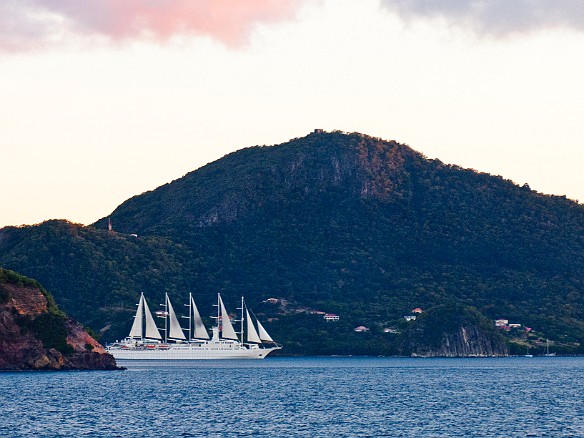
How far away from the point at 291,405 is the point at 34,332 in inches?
2173

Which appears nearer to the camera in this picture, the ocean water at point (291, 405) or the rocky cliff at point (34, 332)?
the ocean water at point (291, 405)

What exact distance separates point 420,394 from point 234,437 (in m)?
47.6

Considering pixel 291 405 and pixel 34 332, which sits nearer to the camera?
pixel 291 405

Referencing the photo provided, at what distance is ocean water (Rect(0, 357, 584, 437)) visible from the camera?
9200cm

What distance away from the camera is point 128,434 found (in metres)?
88.4

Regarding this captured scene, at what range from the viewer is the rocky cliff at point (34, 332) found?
15550 centimetres

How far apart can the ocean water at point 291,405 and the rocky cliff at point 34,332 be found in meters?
2.17

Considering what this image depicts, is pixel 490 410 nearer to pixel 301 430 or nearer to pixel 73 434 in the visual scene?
pixel 301 430

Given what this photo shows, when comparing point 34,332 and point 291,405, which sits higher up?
point 34,332

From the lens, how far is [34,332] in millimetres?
157250

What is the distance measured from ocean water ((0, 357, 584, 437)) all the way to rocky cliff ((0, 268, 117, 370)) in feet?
7.12

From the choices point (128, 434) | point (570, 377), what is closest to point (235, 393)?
point (128, 434)

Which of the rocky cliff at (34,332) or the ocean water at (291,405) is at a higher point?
the rocky cliff at (34,332)

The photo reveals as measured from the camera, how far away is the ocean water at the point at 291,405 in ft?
302
